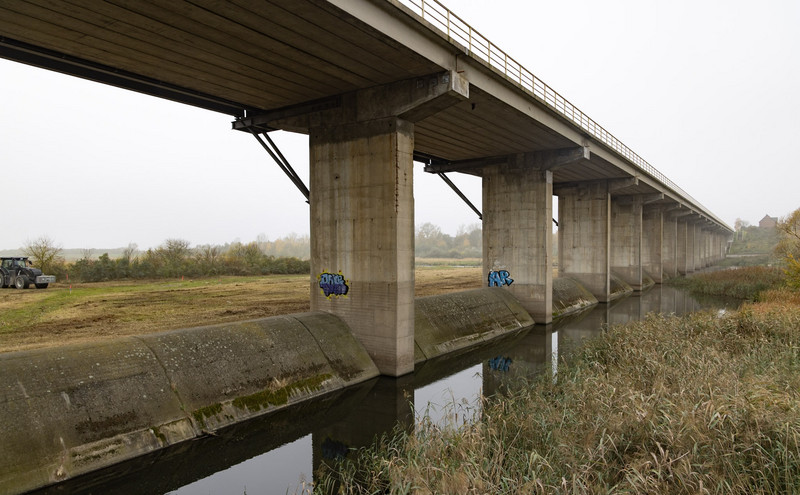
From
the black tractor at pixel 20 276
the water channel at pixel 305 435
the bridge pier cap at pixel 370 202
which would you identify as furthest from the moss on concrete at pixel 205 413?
the black tractor at pixel 20 276

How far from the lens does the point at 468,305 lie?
23.4 metres

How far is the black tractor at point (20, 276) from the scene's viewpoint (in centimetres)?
3497

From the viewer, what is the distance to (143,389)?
10195mm

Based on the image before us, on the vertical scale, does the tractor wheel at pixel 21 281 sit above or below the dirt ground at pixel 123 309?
above

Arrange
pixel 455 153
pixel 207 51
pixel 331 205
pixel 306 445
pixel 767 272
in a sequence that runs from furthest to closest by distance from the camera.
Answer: pixel 767 272 → pixel 455 153 → pixel 331 205 → pixel 207 51 → pixel 306 445

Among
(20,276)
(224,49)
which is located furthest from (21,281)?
(224,49)

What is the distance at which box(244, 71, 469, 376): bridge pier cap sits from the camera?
49.1 ft

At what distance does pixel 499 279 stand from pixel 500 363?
1071 cm

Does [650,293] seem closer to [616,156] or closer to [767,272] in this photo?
[767,272]

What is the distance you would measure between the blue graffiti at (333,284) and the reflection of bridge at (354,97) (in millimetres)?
171

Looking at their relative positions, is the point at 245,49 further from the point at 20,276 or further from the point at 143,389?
the point at 20,276

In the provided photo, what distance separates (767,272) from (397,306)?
4475cm

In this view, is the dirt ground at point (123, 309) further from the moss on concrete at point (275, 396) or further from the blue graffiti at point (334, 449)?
the blue graffiti at point (334, 449)

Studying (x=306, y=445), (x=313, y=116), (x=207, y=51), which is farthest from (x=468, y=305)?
(x=207, y=51)
